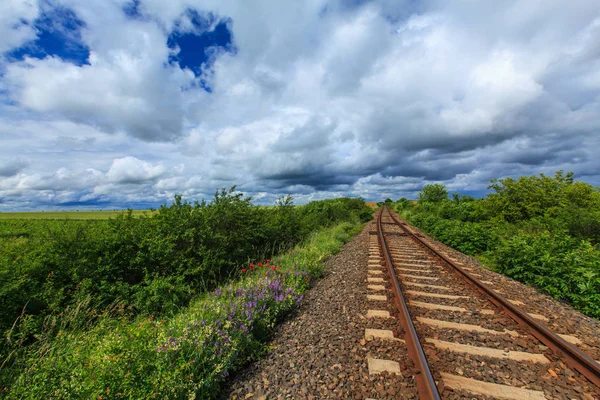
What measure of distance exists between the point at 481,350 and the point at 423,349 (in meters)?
0.81

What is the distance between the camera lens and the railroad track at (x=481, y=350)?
2820mm

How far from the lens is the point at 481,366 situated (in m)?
3.20

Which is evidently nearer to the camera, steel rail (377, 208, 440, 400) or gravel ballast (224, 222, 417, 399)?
steel rail (377, 208, 440, 400)

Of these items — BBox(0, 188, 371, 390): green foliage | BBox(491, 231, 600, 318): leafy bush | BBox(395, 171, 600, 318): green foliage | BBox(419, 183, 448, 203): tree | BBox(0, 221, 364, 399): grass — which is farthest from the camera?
BBox(419, 183, 448, 203): tree

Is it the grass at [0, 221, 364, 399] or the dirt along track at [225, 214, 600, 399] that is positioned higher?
the grass at [0, 221, 364, 399]

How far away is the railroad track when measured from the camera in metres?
2.82

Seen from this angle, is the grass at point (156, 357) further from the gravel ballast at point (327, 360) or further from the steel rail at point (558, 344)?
the steel rail at point (558, 344)

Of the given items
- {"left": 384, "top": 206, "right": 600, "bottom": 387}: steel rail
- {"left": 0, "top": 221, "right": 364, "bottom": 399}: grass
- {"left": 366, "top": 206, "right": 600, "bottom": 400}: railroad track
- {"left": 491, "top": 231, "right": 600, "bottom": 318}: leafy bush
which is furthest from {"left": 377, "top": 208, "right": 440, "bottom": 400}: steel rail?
{"left": 491, "top": 231, "right": 600, "bottom": 318}: leafy bush

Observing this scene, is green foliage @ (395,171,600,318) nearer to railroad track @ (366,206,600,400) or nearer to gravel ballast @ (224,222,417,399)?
railroad track @ (366,206,600,400)

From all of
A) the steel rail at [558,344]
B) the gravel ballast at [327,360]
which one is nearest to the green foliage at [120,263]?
the gravel ballast at [327,360]

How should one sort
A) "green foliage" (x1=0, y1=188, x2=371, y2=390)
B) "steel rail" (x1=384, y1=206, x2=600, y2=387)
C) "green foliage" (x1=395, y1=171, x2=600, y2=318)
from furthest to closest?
"green foliage" (x1=395, y1=171, x2=600, y2=318) < "green foliage" (x1=0, y1=188, x2=371, y2=390) < "steel rail" (x1=384, y1=206, x2=600, y2=387)

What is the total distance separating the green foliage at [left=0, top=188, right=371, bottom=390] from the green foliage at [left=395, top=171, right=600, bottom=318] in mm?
8354

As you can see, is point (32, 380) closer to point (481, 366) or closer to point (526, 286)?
point (481, 366)

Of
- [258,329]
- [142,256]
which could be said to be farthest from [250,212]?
[258,329]
